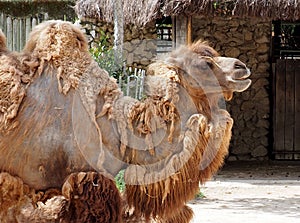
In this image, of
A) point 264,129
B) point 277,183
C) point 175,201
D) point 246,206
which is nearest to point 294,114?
point 264,129

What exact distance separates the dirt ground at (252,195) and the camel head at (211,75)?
3.64 meters

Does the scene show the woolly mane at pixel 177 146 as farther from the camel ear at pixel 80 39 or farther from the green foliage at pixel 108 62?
the green foliage at pixel 108 62

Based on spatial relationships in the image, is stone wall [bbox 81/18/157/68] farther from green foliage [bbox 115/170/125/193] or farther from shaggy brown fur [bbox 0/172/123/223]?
shaggy brown fur [bbox 0/172/123/223]

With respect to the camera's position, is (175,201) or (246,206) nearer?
(175,201)

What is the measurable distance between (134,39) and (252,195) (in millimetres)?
4061

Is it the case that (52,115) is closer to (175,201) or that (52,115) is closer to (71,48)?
(71,48)

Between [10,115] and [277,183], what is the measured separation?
332 inches

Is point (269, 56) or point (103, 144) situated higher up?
point (269, 56)

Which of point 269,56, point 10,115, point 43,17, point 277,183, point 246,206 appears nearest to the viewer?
point 10,115

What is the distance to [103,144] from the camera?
4.27m

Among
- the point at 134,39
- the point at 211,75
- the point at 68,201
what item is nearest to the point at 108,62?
the point at 134,39

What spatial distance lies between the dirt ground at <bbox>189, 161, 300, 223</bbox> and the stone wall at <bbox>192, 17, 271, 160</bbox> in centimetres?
48

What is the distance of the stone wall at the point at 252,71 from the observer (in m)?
14.7

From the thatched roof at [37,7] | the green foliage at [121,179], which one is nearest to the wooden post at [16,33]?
the thatched roof at [37,7]
